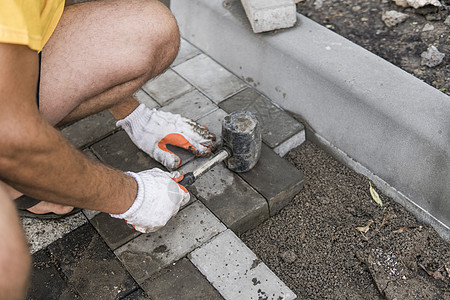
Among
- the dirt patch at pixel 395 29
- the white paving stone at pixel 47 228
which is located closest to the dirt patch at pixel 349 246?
the dirt patch at pixel 395 29

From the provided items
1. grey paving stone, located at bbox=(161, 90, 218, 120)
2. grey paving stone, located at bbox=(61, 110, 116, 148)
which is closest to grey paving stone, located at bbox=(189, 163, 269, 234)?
grey paving stone, located at bbox=(161, 90, 218, 120)

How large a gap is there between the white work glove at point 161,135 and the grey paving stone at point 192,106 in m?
0.31

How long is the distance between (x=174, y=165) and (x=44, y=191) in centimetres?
97

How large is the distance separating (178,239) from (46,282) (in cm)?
66

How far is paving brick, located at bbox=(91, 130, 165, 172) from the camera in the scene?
272 cm

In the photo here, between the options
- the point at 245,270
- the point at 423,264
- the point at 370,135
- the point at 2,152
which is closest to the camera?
the point at 2,152

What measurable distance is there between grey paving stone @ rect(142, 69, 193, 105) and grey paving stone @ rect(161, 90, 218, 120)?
0.19ft

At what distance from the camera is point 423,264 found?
2393 mm

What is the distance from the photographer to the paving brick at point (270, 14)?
9.53ft

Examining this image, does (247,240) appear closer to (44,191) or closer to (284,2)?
(44,191)

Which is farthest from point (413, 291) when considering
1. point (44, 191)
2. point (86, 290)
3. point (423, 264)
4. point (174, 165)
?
point (44, 191)

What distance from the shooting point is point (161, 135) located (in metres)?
2.71

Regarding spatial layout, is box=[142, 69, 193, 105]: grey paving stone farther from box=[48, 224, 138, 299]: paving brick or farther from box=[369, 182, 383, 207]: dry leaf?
box=[369, 182, 383, 207]: dry leaf

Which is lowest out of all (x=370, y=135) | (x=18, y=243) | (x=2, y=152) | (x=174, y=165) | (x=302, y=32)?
(x=174, y=165)
